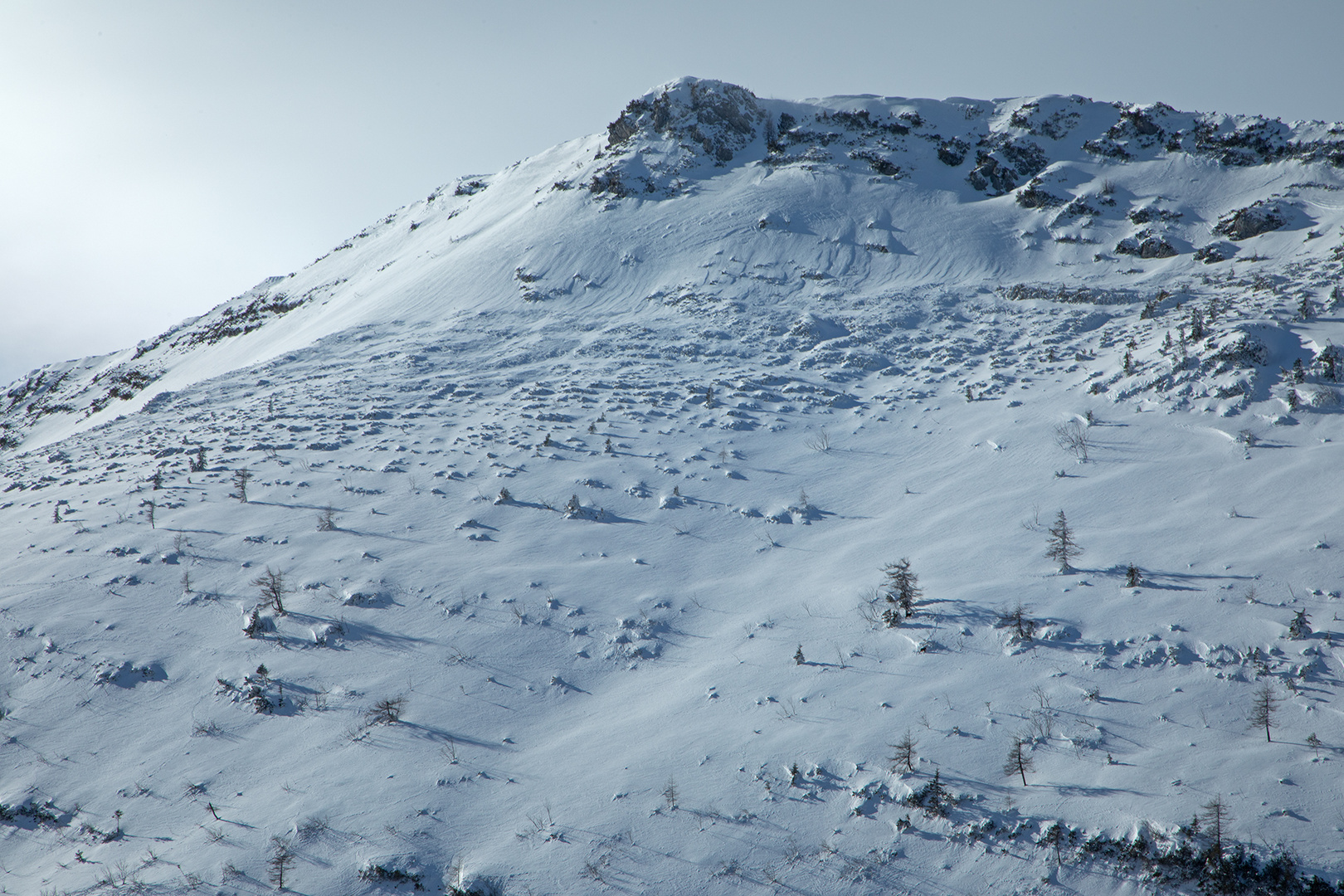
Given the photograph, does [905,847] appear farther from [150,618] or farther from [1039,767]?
[150,618]

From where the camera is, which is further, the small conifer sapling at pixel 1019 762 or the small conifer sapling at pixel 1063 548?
the small conifer sapling at pixel 1063 548

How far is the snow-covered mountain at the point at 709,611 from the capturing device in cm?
755

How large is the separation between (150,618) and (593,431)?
34.3 ft

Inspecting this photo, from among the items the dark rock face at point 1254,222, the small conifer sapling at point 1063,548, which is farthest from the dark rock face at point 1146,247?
the small conifer sapling at point 1063,548

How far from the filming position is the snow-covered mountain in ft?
24.8

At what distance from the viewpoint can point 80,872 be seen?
753cm

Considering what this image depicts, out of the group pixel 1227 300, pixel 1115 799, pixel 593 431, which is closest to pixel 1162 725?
pixel 1115 799

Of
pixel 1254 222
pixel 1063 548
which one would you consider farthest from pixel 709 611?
pixel 1254 222

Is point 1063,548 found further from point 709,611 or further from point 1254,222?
point 1254,222

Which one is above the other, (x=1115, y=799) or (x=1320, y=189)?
(x=1320, y=189)

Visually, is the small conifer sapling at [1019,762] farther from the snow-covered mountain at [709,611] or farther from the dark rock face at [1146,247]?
the dark rock face at [1146,247]

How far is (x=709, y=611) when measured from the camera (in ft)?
38.5

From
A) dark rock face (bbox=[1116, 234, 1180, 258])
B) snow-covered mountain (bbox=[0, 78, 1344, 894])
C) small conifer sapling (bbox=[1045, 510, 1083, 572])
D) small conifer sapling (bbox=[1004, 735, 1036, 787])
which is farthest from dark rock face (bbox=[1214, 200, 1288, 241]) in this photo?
small conifer sapling (bbox=[1004, 735, 1036, 787])

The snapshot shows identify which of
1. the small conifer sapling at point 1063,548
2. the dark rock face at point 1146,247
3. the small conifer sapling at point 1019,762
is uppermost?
the dark rock face at point 1146,247
